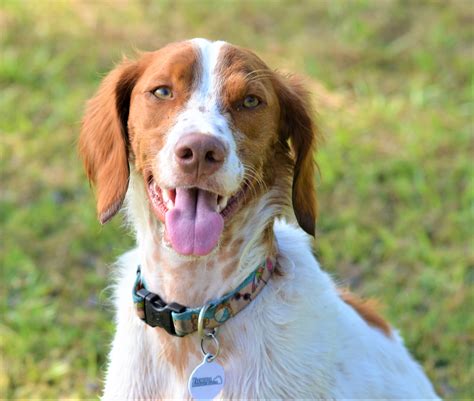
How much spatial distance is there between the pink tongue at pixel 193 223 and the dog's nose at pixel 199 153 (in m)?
0.15

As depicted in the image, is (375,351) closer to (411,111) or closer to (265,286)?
(265,286)

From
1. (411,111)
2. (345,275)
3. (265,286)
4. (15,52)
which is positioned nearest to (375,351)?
(265,286)

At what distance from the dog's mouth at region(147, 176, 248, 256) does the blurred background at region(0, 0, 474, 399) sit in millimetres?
927

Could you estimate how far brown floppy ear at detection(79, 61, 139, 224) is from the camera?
3.16m

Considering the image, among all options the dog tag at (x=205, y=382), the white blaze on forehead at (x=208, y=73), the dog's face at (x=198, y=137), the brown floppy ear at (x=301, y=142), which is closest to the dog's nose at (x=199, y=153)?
the dog's face at (x=198, y=137)

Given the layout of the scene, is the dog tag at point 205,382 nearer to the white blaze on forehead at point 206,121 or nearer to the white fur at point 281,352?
the white fur at point 281,352

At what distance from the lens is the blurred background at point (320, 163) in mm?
4820

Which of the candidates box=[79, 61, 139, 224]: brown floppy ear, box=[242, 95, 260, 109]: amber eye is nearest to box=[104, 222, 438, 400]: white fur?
box=[79, 61, 139, 224]: brown floppy ear

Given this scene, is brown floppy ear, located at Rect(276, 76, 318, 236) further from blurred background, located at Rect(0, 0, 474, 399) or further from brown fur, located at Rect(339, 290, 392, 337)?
blurred background, located at Rect(0, 0, 474, 399)

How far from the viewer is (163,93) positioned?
307 cm

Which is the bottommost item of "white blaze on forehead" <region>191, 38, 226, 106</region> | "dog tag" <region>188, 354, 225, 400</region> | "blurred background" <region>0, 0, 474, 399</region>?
"blurred background" <region>0, 0, 474, 399</region>

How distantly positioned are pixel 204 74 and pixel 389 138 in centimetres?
365

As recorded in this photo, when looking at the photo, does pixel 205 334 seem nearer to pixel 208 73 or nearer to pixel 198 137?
pixel 198 137

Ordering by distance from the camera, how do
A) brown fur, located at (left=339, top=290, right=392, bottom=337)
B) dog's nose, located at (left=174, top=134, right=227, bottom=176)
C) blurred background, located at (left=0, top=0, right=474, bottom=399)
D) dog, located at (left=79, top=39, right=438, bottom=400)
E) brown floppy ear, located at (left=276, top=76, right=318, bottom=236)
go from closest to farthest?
dog's nose, located at (left=174, top=134, right=227, bottom=176) → dog, located at (left=79, top=39, right=438, bottom=400) → brown floppy ear, located at (left=276, top=76, right=318, bottom=236) → brown fur, located at (left=339, top=290, right=392, bottom=337) → blurred background, located at (left=0, top=0, right=474, bottom=399)
